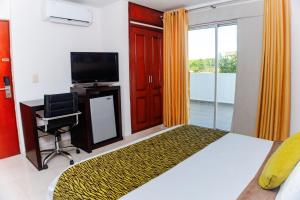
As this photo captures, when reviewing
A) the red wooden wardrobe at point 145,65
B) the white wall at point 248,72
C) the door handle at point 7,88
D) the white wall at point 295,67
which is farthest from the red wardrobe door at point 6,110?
the white wall at point 295,67

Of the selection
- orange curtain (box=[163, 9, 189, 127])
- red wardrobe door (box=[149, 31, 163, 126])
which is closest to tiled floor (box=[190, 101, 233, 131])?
orange curtain (box=[163, 9, 189, 127])

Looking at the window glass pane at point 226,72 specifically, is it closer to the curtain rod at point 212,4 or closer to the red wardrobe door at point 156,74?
the curtain rod at point 212,4

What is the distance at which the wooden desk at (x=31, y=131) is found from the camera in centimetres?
276

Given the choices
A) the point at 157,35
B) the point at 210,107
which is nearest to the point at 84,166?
the point at 210,107

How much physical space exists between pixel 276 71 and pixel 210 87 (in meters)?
1.24

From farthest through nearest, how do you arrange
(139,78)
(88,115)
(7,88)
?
(139,78) < (88,115) < (7,88)

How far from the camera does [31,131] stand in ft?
9.29

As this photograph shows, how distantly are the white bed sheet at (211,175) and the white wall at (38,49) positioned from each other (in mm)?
2763

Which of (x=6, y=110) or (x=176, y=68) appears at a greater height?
(x=176, y=68)

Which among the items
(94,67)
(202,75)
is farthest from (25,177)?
(202,75)

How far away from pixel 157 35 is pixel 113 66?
127cm

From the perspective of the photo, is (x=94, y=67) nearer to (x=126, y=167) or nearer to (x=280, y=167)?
(x=126, y=167)

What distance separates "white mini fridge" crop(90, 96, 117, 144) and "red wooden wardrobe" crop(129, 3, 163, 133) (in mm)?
469

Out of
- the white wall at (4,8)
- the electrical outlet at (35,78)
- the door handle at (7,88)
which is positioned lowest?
the door handle at (7,88)
